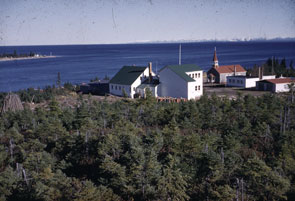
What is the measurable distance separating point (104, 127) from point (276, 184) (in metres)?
10.6

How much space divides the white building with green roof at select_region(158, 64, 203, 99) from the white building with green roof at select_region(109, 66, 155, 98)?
2.28 metres

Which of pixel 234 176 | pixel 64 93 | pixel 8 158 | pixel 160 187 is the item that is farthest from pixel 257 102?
pixel 64 93

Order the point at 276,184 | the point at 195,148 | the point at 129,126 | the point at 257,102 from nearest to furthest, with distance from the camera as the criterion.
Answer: the point at 276,184
the point at 195,148
the point at 129,126
the point at 257,102

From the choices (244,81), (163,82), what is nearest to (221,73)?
(244,81)

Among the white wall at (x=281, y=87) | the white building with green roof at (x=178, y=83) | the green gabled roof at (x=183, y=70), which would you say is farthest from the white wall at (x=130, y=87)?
the white wall at (x=281, y=87)

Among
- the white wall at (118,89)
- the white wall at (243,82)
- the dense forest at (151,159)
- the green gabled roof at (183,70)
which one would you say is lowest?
the dense forest at (151,159)

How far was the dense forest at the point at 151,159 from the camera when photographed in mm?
10992

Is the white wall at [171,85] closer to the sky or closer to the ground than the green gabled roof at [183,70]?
closer to the ground

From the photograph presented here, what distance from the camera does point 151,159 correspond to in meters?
11.9

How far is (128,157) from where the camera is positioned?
12352 mm

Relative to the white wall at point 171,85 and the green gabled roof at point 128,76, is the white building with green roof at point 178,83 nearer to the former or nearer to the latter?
the white wall at point 171,85

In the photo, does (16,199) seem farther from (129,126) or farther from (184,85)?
(184,85)

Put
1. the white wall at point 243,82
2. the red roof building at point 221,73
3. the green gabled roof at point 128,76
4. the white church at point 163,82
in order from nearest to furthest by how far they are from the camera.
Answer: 1. the white church at point 163,82
2. the green gabled roof at point 128,76
3. the white wall at point 243,82
4. the red roof building at point 221,73

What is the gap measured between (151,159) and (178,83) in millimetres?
24398
